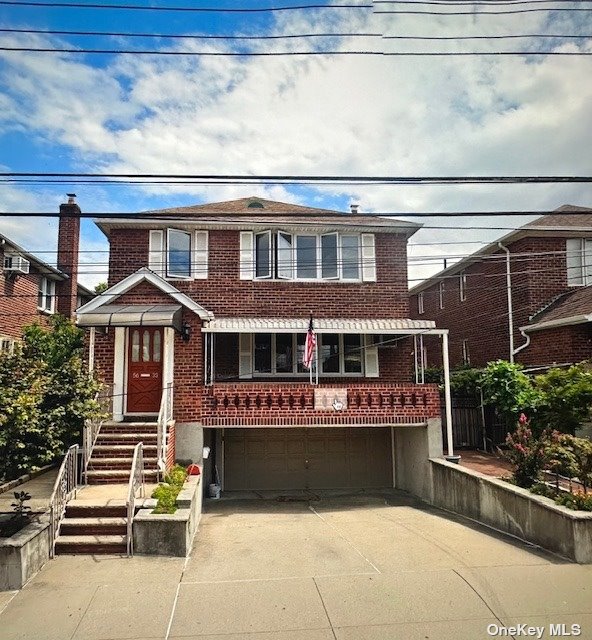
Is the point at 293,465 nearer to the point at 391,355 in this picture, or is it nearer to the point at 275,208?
the point at 391,355

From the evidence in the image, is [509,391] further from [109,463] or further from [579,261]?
[109,463]

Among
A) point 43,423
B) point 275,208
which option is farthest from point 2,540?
point 275,208

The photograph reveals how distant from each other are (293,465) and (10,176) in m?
10.4

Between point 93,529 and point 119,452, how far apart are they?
99.1 inches

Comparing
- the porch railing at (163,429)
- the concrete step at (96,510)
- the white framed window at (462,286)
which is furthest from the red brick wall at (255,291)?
the concrete step at (96,510)

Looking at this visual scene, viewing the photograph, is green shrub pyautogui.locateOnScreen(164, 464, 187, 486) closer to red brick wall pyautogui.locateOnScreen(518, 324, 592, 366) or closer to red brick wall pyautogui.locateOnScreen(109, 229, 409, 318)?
red brick wall pyautogui.locateOnScreen(109, 229, 409, 318)

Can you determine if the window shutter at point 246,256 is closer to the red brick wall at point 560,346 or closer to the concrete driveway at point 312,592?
the concrete driveway at point 312,592

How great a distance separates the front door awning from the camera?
34.5ft

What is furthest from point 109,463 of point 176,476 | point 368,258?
point 368,258

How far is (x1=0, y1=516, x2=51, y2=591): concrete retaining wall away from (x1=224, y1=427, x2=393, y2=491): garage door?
823cm

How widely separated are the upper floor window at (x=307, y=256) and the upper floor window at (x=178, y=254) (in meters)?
1.12

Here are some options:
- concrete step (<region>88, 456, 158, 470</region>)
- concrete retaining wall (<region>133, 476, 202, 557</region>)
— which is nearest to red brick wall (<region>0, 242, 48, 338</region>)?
concrete step (<region>88, 456, 158, 470</region>)

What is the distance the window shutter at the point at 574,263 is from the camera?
16.2 m

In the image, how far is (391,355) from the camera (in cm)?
1472
